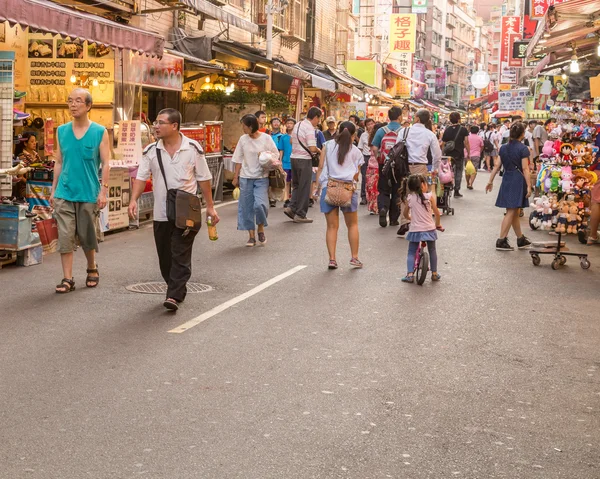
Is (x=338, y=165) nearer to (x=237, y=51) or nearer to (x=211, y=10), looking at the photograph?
(x=211, y=10)

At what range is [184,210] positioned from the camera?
8570mm

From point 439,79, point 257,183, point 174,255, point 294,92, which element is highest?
point 439,79

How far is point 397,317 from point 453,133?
13.3m

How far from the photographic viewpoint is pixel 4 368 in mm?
6426

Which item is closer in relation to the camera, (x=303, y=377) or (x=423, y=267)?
(x=303, y=377)

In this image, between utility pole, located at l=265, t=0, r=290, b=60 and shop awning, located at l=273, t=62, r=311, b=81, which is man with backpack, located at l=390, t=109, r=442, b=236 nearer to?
shop awning, located at l=273, t=62, r=311, b=81

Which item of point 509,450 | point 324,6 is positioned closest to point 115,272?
point 509,450

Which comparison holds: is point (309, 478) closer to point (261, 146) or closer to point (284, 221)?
point (261, 146)

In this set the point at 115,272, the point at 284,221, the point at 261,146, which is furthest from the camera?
the point at 284,221

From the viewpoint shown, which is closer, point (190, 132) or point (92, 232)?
point (92, 232)

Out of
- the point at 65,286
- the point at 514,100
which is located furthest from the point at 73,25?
the point at 514,100

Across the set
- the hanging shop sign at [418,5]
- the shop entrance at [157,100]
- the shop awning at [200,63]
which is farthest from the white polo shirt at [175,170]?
the hanging shop sign at [418,5]

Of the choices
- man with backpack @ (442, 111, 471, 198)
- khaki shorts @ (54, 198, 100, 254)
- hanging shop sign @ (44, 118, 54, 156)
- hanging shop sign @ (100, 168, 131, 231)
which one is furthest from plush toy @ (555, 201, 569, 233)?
man with backpack @ (442, 111, 471, 198)

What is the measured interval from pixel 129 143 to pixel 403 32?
6096 cm
